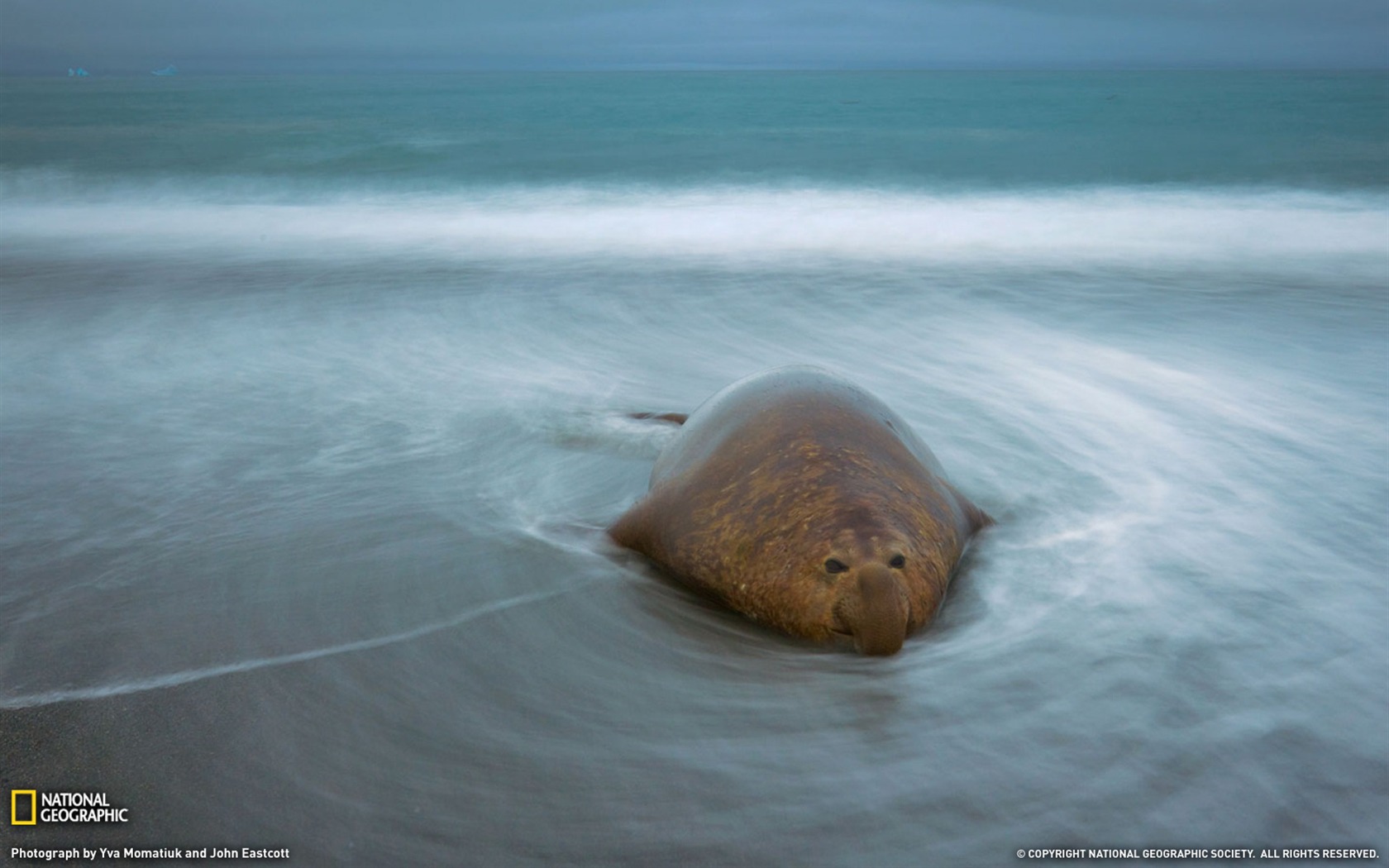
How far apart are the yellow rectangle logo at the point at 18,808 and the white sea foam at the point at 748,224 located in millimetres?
10685

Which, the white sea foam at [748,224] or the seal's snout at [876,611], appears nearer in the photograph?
the seal's snout at [876,611]

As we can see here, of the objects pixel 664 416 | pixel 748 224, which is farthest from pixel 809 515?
pixel 748 224

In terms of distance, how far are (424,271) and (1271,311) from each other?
8.32 m

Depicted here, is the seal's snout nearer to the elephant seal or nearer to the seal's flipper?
the elephant seal

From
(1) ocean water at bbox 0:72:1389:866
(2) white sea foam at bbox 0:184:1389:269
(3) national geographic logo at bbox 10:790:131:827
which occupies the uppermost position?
(2) white sea foam at bbox 0:184:1389:269

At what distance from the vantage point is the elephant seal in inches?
128

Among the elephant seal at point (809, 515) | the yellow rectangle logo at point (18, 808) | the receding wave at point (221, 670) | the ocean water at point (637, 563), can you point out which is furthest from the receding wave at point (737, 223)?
the yellow rectangle logo at point (18, 808)

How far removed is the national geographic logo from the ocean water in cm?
5

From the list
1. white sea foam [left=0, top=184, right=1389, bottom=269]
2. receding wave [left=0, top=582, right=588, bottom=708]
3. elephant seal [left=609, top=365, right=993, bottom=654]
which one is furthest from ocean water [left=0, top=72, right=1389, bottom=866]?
white sea foam [left=0, top=184, right=1389, bottom=269]

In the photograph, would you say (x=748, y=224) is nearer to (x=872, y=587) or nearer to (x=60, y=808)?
(x=872, y=587)

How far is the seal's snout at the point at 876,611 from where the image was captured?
317cm

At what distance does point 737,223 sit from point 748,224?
18cm

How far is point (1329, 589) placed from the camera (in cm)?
399

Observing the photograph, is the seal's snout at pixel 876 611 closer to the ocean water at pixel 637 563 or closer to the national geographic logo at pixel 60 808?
the ocean water at pixel 637 563
